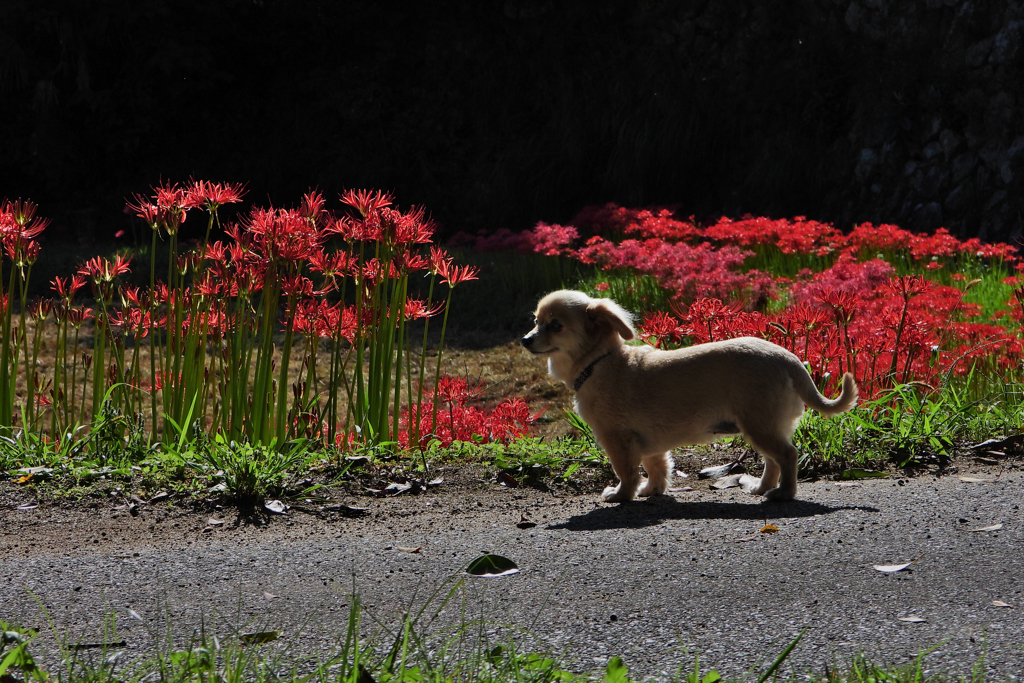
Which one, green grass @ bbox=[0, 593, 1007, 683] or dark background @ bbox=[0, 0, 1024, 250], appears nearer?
green grass @ bbox=[0, 593, 1007, 683]

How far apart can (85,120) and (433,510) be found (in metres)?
13.0

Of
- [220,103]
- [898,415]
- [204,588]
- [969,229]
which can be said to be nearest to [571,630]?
[204,588]

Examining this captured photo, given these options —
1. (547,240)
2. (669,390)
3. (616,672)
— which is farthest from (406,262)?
(547,240)

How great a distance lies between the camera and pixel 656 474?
11.9 ft

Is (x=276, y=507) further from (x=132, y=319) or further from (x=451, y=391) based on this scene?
(x=132, y=319)

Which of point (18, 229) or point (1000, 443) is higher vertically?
point (18, 229)

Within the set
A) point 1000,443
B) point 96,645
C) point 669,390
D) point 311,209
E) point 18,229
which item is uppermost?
point 311,209

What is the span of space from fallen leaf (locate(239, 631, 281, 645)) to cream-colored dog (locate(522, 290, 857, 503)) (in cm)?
152

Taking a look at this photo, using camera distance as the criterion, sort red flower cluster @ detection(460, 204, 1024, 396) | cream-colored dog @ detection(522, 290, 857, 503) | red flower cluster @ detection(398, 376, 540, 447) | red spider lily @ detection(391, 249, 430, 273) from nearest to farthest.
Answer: cream-colored dog @ detection(522, 290, 857, 503) < red spider lily @ detection(391, 249, 430, 273) < red flower cluster @ detection(398, 376, 540, 447) < red flower cluster @ detection(460, 204, 1024, 396)

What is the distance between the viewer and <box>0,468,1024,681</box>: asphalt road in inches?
83.6

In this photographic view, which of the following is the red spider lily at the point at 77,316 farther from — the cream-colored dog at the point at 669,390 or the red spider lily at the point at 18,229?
the cream-colored dog at the point at 669,390

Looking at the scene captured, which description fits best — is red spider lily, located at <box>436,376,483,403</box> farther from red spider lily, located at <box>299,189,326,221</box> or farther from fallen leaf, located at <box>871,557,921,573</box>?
fallen leaf, located at <box>871,557,921,573</box>

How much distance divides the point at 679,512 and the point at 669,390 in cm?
42

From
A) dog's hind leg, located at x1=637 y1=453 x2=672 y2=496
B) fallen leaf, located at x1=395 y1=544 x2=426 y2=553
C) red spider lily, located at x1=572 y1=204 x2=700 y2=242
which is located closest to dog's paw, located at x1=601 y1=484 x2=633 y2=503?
dog's hind leg, located at x1=637 y1=453 x2=672 y2=496
